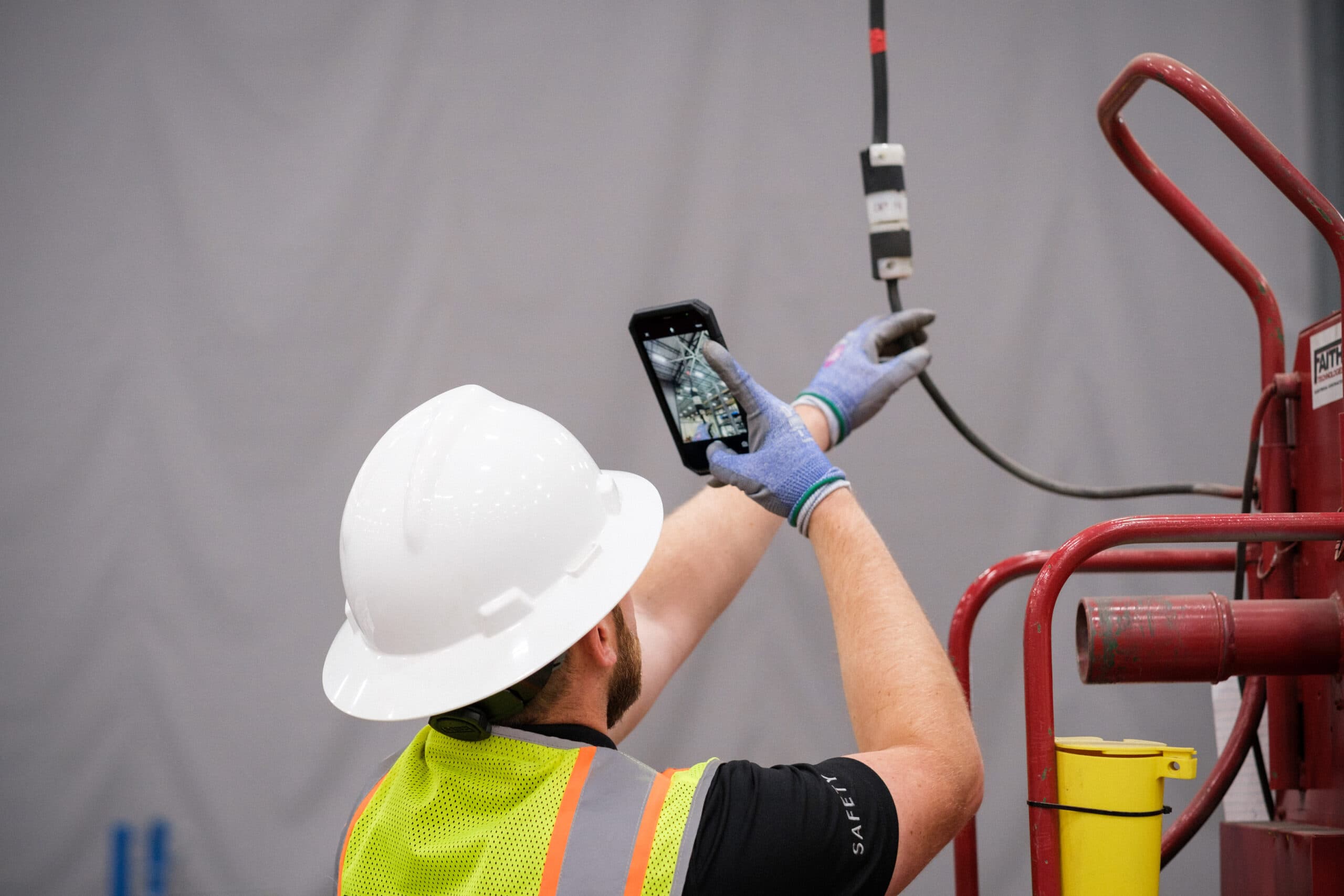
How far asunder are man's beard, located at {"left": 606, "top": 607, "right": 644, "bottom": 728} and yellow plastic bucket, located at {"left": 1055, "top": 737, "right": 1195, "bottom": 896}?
438 mm

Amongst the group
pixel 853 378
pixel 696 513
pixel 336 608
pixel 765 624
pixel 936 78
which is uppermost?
pixel 936 78

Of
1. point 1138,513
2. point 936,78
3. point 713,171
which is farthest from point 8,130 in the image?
point 1138,513

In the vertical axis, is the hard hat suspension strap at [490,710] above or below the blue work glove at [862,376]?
below

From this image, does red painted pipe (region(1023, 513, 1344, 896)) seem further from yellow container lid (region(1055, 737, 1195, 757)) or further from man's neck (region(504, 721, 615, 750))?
man's neck (region(504, 721, 615, 750))

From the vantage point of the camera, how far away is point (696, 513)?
1382mm

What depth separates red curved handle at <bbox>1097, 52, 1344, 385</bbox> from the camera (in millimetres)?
1017

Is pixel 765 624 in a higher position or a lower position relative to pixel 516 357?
lower

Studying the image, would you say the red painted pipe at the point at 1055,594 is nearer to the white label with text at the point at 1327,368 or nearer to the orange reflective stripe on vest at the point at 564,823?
the white label with text at the point at 1327,368

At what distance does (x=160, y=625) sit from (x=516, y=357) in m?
0.89

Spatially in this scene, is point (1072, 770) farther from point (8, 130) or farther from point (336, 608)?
point (8, 130)

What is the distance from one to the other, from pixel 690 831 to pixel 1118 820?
0.42m

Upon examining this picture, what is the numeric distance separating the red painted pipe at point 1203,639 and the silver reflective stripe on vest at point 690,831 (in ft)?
1.33

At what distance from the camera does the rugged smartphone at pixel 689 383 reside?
117 centimetres

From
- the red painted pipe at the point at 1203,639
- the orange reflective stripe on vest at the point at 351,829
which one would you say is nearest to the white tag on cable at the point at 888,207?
the red painted pipe at the point at 1203,639
